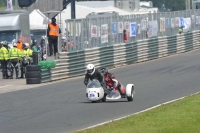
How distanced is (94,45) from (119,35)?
2770mm

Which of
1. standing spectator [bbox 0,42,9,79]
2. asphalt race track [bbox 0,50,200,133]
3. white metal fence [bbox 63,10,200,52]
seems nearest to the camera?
asphalt race track [bbox 0,50,200,133]

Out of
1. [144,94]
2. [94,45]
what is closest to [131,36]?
[94,45]

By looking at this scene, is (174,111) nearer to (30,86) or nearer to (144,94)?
(144,94)

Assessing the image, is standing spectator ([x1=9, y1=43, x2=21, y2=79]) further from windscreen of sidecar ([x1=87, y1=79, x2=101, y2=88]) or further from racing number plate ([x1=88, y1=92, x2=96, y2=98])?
windscreen of sidecar ([x1=87, y1=79, x2=101, y2=88])

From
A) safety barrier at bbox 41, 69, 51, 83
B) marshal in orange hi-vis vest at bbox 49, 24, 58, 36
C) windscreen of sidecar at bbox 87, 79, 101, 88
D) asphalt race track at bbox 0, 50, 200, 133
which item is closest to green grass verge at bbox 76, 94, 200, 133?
asphalt race track at bbox 0, 50, 200, 133

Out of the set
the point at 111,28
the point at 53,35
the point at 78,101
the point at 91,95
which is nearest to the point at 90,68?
the point at 91,95

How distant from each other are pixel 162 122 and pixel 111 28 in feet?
61.3

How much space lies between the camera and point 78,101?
16578 mm

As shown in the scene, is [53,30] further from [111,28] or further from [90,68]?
[90,68]

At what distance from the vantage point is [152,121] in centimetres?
1089

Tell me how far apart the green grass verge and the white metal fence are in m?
13.0

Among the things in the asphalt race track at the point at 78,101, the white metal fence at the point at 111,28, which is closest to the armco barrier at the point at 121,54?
the white metal fence at the point at 111,28

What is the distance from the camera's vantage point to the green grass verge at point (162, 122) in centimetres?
985

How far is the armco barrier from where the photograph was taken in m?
24.7
